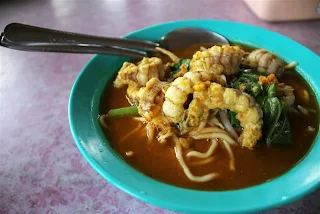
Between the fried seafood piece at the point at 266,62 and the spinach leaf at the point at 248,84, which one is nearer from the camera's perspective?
the spinach leaf at the point at 248,84

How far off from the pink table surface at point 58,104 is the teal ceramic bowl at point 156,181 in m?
0.20

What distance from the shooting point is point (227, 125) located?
1588 millimetres

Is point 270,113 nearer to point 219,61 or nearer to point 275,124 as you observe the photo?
point 275,124

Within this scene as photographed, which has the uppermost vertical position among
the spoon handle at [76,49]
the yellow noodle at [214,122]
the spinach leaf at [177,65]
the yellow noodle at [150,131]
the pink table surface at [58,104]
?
the spoon handle at [76,49]

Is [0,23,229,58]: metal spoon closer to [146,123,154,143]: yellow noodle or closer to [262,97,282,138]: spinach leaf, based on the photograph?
[146,123,154,143]: yellow noodle

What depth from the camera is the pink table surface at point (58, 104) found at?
1.49m

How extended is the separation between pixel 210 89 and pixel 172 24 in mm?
864

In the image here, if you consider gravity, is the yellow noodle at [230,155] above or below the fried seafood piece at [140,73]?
below

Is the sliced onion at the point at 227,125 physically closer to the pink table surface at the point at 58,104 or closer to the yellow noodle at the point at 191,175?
the yellow noodle at the point at 191,175

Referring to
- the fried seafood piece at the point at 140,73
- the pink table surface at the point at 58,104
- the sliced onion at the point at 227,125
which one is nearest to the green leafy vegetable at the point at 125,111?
the fried seafood piece at the point at 140,73

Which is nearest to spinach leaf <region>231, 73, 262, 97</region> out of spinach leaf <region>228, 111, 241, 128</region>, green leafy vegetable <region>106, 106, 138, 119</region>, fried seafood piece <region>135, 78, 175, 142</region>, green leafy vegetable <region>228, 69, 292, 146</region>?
green leafy vegetable <region>228, 69, 292, 146</region>

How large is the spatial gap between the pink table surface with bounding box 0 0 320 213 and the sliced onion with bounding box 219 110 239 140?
0.38 meters

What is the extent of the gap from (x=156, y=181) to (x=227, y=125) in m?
0.47

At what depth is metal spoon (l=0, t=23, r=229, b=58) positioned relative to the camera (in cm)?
173
